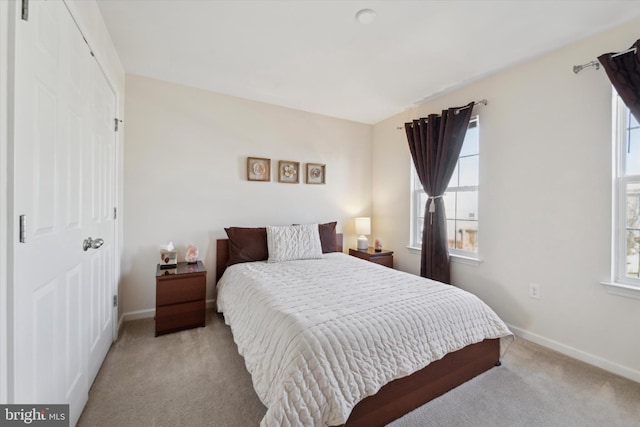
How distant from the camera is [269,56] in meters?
2.37

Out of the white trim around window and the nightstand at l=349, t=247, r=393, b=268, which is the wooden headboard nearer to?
the nightstand at l=349, t=247, r=393, b=268

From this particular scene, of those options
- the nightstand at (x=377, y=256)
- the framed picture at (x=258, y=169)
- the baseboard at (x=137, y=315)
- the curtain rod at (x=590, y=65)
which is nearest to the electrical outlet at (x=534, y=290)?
the nightstand at (x=377, y=256)

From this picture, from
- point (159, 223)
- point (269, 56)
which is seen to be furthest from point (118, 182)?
point (269, 56)

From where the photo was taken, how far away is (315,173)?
12.3 ft

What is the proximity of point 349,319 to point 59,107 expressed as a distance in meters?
1.75

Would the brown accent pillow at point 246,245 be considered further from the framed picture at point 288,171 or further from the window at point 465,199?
the window at point 465,199

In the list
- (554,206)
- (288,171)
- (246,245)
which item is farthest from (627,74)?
(246,245)

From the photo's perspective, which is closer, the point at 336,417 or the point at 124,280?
the point at 336,417

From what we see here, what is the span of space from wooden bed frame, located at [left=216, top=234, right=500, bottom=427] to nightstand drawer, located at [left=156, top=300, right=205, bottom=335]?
179cm

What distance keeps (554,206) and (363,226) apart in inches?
82.7

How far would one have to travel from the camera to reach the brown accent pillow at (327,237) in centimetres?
344

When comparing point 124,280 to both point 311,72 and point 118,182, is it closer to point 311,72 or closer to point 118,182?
point 118,182

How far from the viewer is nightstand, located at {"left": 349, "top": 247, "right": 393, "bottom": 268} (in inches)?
140

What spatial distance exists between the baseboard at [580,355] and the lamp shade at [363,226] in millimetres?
1917
